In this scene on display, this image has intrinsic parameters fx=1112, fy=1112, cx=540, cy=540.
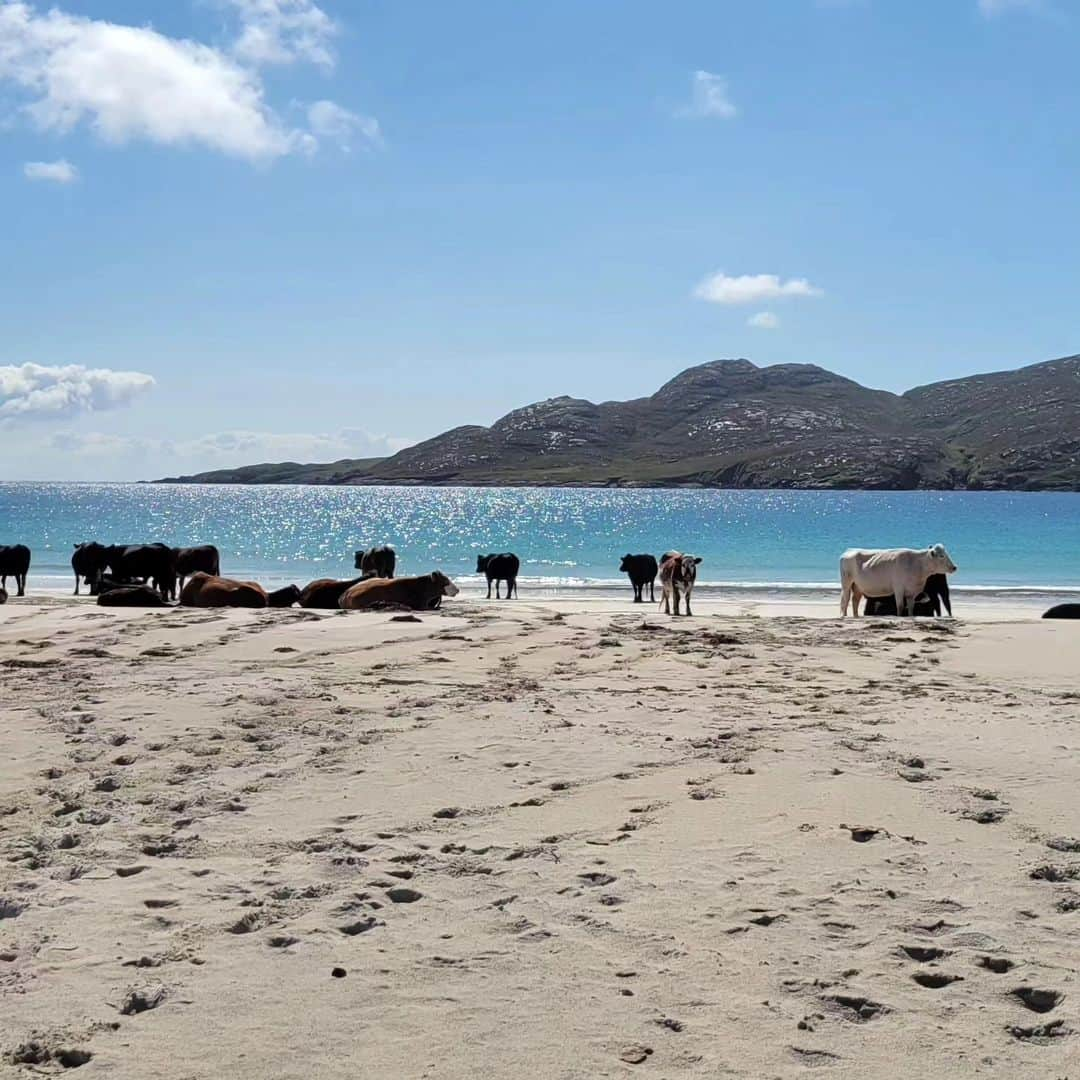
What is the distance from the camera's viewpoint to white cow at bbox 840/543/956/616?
62.0 feet

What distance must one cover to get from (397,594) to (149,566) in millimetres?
8894

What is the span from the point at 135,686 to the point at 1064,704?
7569mm

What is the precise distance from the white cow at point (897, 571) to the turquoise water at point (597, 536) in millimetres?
14525

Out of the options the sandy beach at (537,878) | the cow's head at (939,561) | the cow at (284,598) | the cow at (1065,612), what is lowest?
the cow at (1065,612)

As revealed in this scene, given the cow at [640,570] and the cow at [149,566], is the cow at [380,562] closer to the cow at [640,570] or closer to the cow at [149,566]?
the cow at [149,566]

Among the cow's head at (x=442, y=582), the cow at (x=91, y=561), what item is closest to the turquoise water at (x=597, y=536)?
the cow at (x=91, y=561)

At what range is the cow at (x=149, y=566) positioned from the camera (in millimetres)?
24719

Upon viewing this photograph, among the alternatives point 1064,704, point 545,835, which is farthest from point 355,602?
point 545,835

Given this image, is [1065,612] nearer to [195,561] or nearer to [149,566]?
[195,561]

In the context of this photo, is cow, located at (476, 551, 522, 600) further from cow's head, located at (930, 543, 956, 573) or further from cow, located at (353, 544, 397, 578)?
cow's head, located at (930, 543, 956, 573)

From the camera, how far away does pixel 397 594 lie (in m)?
18.5

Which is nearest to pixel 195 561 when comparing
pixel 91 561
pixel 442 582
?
pixel 91 561

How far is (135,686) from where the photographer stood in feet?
30.7

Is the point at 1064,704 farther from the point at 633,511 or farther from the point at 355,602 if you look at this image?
the point at 633,511
